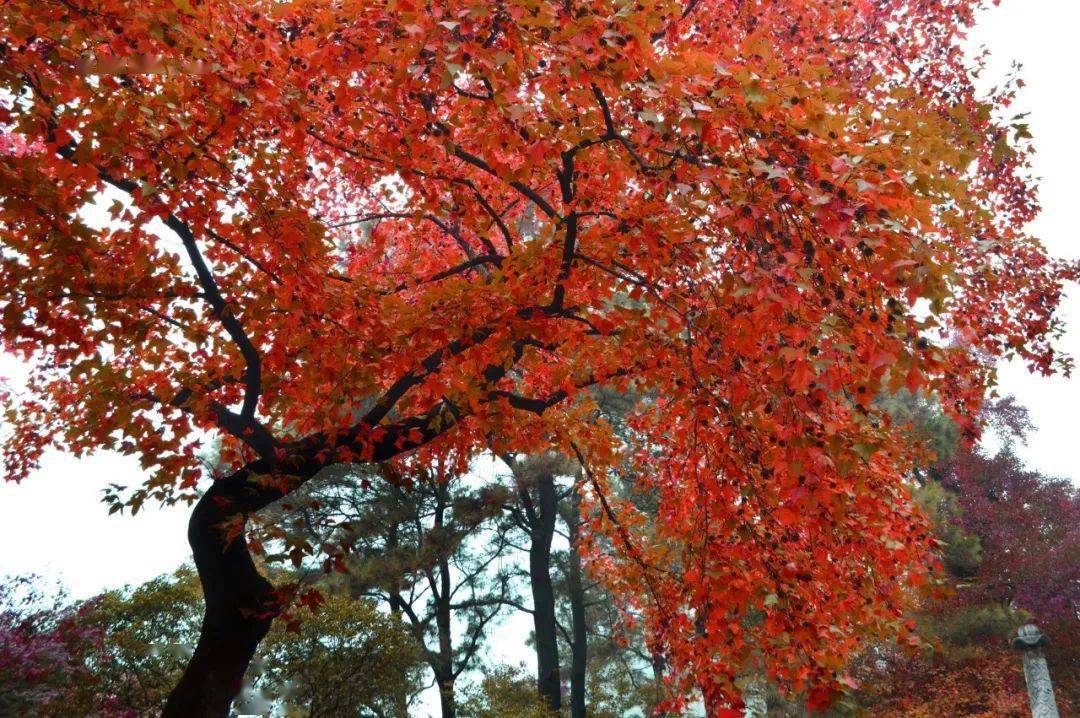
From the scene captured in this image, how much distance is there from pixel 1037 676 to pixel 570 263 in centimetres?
1058

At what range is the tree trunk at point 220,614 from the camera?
5.13 meters

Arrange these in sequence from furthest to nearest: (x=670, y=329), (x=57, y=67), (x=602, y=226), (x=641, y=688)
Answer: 1. (x=641, y=688)
2. (x=602, y=226)
3. (x=670, y=329)
4. (x=57, y=67)

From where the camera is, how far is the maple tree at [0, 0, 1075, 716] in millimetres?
3156

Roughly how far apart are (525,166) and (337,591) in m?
11.8

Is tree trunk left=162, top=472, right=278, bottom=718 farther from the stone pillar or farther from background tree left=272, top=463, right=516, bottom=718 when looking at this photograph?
the stone pillar

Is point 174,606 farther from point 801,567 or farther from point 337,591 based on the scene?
point 801,567

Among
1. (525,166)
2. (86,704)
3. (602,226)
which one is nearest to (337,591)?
(86,704)

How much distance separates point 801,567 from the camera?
429 cm

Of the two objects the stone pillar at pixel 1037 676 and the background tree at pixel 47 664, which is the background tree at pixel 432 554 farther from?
the stone pillar at pixel 1037 676

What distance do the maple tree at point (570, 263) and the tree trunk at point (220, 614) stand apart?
24 millimetres

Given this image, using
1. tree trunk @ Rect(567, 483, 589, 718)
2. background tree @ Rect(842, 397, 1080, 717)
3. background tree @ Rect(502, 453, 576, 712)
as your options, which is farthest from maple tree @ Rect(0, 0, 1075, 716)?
tree trunk @ Rect(567, 483, 589, 718)

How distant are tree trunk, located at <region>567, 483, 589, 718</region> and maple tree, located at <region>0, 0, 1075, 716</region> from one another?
33.9ft

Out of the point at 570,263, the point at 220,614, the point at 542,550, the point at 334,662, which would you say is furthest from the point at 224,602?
the point at 542,550

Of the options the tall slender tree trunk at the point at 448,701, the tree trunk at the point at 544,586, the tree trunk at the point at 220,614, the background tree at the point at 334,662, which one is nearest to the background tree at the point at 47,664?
the background tree at the point at 334,662
